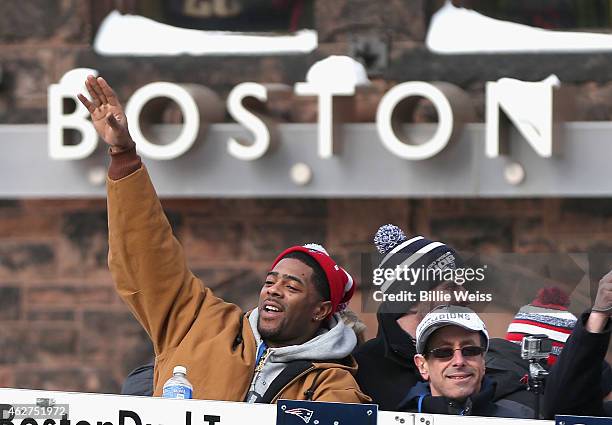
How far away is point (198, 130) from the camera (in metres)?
9.22

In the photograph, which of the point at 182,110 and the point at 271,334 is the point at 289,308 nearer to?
the point at 271,334

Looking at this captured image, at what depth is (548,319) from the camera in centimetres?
470

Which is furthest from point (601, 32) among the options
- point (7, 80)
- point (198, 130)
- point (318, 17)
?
point (7, 80)

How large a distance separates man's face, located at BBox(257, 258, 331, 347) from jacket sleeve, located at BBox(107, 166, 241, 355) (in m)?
0.19

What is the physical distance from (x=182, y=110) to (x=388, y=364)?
4484 mm

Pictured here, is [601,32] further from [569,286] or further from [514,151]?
[569,286]

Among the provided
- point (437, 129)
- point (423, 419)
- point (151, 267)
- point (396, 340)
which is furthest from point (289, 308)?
point (437, 129)

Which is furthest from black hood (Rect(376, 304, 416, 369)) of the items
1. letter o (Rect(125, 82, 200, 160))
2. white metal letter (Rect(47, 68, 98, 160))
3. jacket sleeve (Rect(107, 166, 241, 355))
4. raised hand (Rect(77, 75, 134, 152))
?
white metal letter (Rect(47, 68, 98, 160))

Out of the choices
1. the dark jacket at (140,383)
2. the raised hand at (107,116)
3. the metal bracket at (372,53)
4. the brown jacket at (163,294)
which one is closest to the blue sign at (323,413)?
the brown jacket at (163,294)

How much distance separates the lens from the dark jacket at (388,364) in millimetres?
4816

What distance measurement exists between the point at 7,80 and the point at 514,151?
110 inches

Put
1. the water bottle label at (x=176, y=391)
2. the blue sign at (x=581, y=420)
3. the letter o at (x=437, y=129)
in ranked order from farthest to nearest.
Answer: the letter o at (x=437, y=129), the water bottle label at (x=176, y=391), the blue sign at (x=581, y=420)

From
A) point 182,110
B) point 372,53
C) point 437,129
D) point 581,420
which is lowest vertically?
point 581,420

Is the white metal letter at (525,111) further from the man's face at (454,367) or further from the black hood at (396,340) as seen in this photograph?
the man's face at (454,367)
